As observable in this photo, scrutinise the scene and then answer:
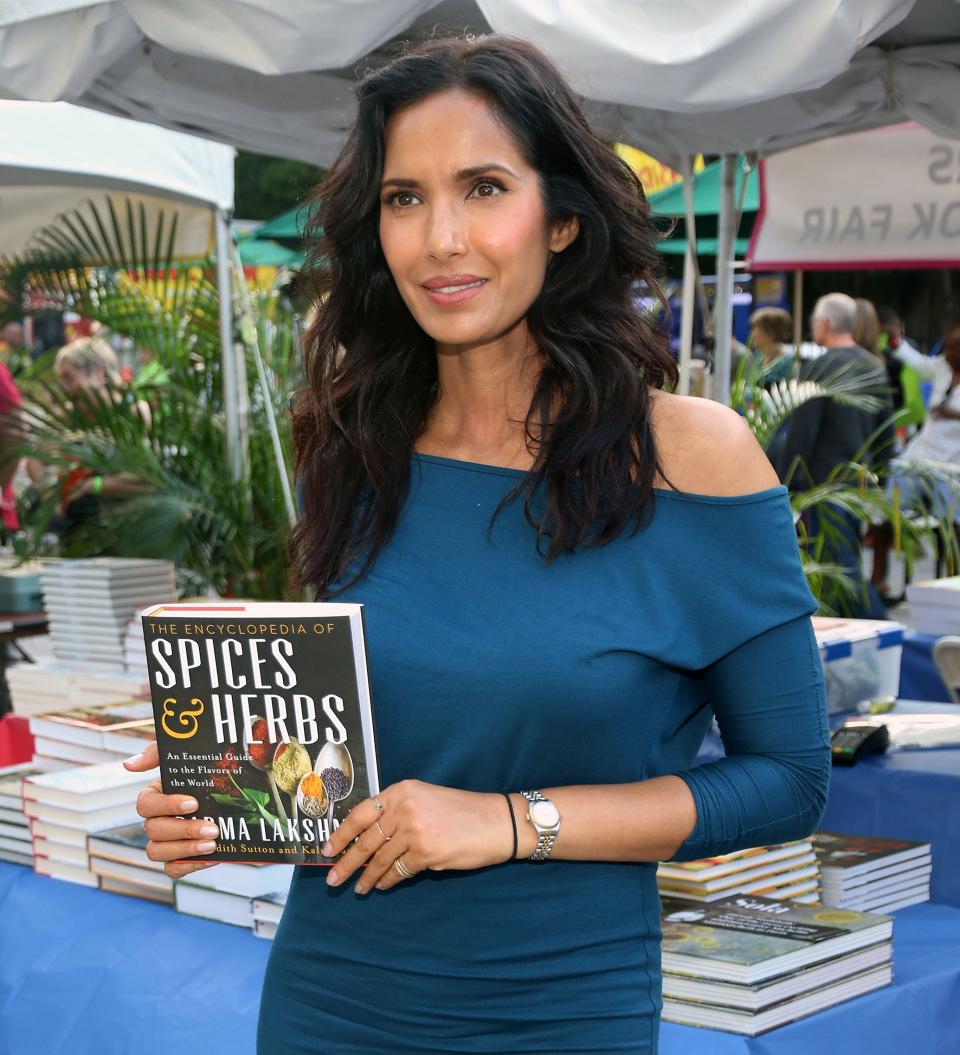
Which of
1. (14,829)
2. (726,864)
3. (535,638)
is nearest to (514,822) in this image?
(535,638)

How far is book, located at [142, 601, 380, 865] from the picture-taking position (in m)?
1.33

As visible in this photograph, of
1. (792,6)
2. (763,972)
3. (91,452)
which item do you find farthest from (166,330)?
(763,972)

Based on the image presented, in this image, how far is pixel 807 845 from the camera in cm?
242

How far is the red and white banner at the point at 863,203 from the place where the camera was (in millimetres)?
4695

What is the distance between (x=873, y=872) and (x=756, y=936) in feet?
1.47

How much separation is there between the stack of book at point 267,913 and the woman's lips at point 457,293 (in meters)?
1.19

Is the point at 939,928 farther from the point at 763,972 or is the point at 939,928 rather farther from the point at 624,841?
the point at 624,841

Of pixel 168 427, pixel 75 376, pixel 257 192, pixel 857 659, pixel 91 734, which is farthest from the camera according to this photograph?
pixel 257 192

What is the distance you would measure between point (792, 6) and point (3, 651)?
3839mm

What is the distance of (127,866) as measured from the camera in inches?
100

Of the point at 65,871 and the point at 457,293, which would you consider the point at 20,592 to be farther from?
the point at 457,293

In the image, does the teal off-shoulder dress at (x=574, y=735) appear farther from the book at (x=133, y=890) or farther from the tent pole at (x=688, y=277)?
the tent pole at (x=688, y=277)

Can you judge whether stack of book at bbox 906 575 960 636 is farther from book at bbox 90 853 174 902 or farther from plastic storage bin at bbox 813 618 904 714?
book at bbox 90 853 174 902

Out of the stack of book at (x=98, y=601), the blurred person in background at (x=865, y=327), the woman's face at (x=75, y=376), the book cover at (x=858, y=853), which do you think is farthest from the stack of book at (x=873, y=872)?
the blurred person in background at (x=865, y=327)
